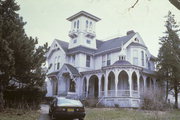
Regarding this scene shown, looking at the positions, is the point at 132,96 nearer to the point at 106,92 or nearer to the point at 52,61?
the point at 106,92

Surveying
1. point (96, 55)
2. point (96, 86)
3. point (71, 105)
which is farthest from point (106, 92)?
point (71, 105)

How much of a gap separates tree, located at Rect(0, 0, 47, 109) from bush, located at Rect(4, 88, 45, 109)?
4.16 ft

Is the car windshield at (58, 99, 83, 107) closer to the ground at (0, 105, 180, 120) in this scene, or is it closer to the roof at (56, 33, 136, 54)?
the ground at (0, 105, 180, 120)

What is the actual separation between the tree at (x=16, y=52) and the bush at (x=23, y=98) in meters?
1.27

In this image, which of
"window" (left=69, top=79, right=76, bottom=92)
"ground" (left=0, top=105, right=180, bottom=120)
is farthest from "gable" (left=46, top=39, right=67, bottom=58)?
"ground" (left=0, top=105, right=180, bottom=120)

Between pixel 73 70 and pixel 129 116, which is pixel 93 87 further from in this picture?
pixel 129 116

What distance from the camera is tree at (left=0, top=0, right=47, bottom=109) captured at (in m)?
12.3

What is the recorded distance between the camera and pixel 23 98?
54.0 ft

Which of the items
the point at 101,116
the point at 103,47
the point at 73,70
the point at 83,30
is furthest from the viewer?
the point at 103,47

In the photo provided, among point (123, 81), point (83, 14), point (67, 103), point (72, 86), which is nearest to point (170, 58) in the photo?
point (123, 81)

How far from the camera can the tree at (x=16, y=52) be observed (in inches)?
485

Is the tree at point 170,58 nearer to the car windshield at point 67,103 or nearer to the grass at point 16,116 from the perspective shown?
the car windshield at point 67,103

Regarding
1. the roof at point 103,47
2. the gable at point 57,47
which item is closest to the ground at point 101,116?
the roof at point 103,47

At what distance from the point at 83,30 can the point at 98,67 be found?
22.3 ft
